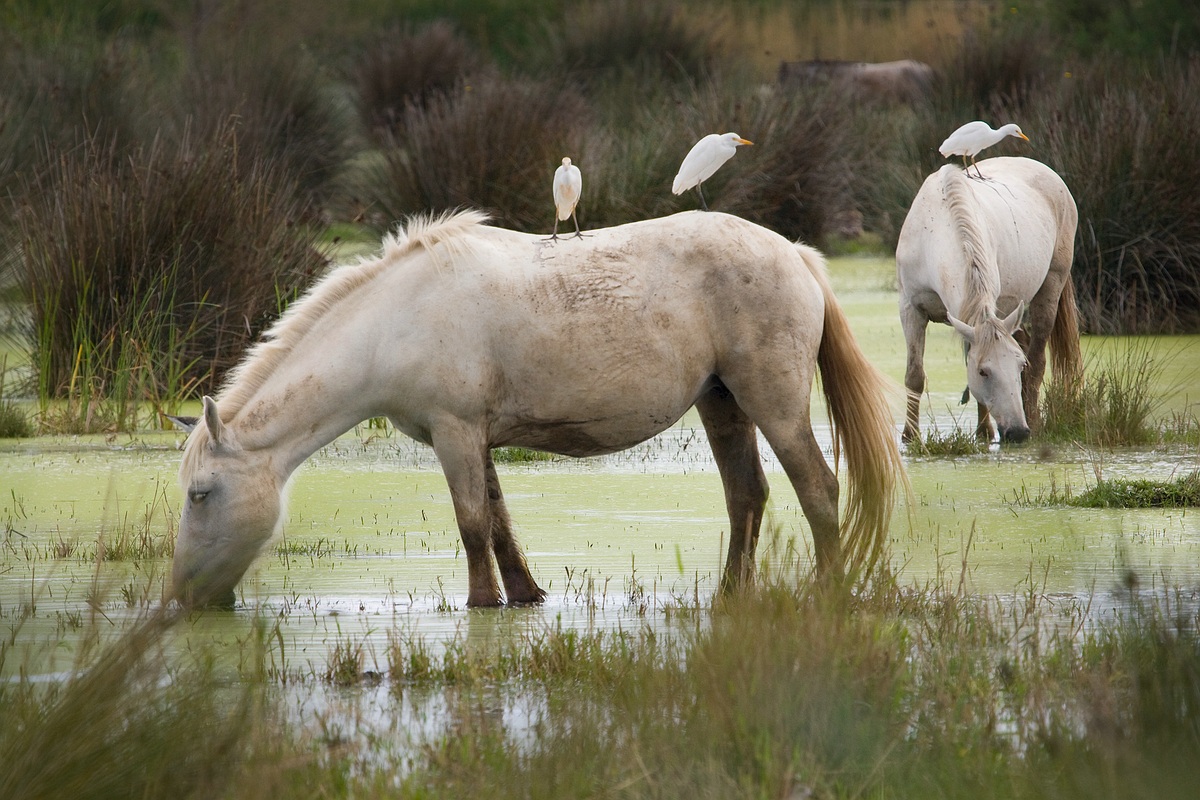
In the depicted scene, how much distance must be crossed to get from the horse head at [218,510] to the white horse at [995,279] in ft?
11.3

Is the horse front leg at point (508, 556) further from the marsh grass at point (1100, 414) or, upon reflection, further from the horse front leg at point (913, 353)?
the marsh grass at point (1100, 414)

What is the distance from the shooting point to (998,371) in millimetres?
6949

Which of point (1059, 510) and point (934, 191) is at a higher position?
point (934, 191)

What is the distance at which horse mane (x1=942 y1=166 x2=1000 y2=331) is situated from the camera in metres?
7.15

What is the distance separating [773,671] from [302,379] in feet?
6.45

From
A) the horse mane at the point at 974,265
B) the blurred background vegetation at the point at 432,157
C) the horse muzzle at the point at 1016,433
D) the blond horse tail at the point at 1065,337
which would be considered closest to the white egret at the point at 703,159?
the horse mane at the point at 974,265

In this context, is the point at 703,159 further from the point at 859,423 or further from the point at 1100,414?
the point at 1100,414

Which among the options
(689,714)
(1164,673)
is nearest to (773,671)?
(689,714)

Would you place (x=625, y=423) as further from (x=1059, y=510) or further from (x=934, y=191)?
(x=934, y=191)

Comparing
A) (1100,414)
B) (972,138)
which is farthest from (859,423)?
(972,138)

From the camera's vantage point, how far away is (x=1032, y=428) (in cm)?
781

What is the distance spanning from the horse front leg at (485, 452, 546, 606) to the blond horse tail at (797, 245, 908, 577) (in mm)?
937

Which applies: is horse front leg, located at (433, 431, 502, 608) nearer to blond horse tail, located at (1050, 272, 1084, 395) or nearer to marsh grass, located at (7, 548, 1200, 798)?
marsh grass, located at (7, 548, 1200, 798)

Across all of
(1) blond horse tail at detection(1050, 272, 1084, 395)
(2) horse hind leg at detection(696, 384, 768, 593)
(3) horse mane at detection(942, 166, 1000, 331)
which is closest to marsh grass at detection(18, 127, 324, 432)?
(3) horse mane at detection(942, 166, 1000, 331)
